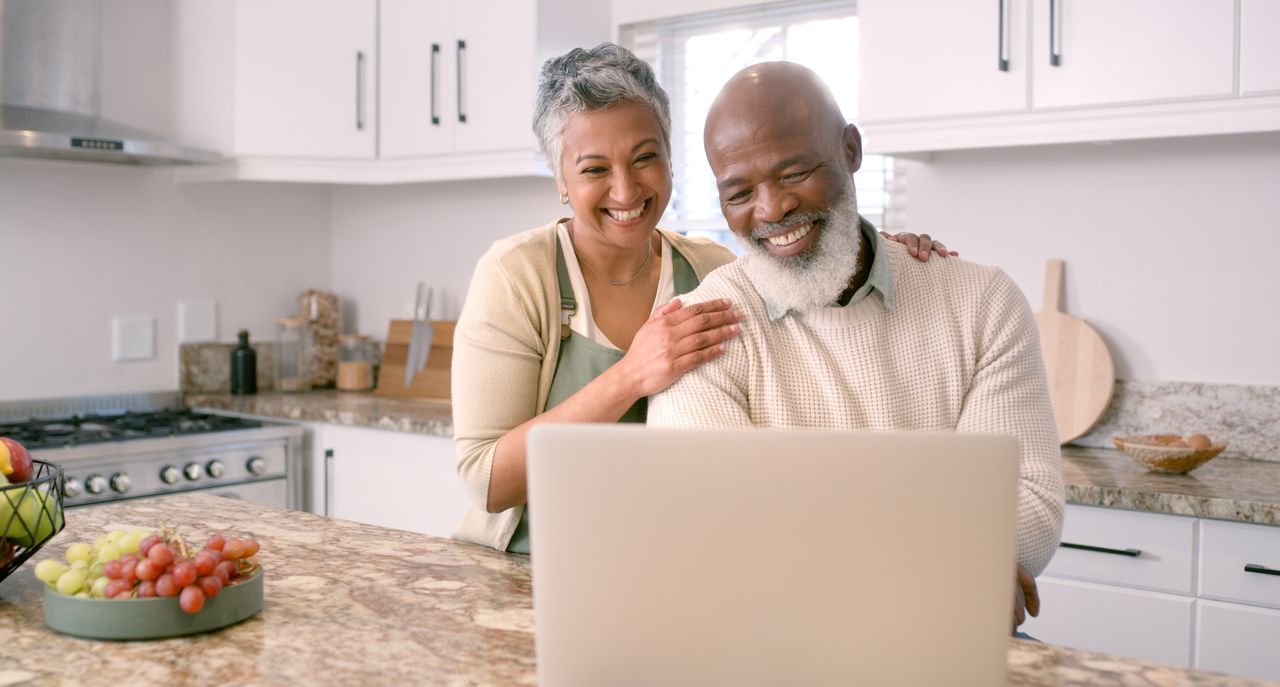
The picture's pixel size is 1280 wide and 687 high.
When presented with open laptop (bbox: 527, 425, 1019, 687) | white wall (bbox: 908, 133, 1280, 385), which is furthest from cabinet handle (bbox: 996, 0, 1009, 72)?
open laptop (bbox: 527, 425, 1019, 687)

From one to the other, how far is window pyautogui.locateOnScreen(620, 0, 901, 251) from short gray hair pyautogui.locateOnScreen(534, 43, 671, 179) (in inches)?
58.1

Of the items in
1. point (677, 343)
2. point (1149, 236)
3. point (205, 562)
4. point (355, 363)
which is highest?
point (1149, 236)

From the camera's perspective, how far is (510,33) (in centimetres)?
339

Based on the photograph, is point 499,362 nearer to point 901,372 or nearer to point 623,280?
point 623,280

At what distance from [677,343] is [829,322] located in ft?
0.68

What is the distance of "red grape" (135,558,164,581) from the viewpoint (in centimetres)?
116

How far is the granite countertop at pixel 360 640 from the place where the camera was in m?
1.08

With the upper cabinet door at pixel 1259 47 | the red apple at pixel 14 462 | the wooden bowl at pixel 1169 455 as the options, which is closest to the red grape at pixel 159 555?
the red apple at pixel 14 462

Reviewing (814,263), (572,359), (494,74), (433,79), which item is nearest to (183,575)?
(572,359)

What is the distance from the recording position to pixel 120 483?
302 cm

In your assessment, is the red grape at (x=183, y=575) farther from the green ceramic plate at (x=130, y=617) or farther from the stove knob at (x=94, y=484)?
the stove knob at (x=94, y=484)

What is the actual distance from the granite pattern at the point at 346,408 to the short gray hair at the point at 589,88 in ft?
4.90

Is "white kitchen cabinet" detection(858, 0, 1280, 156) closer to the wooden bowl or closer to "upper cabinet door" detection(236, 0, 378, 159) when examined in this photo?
the wooden bowl

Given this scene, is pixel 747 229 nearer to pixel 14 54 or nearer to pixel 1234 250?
pixel 1234 250
